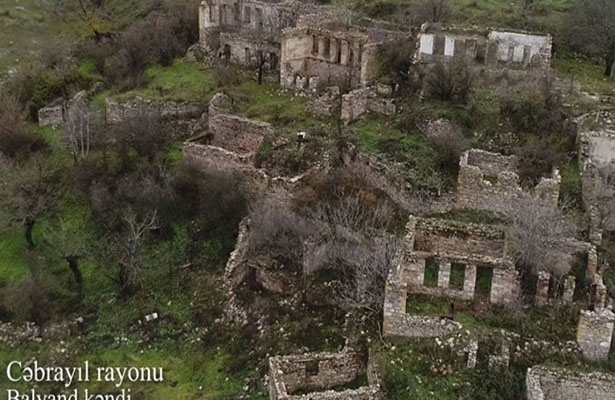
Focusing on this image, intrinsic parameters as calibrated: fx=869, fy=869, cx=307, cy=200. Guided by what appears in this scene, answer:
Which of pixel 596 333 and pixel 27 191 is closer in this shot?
pixel 596 333

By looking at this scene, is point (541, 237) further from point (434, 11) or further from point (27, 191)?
point (434, 11)

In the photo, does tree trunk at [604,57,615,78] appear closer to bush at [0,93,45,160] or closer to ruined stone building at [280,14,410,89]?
ruined stone building at [280,14,410,89]

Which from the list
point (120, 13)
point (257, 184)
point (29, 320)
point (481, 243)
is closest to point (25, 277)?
point (29, 320)

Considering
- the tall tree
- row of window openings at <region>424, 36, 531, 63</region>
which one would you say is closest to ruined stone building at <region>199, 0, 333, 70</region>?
row of window openings at <region>424, 36, 531, 63</region>

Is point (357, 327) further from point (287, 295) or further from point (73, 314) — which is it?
point (73, 314)

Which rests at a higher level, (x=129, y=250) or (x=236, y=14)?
(x=236, y=14)

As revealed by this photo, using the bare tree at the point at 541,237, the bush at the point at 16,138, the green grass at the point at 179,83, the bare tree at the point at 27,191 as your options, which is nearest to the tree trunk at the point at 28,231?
the bare tree at the point at 27,191

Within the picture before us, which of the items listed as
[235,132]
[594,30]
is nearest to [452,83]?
[235,132]
